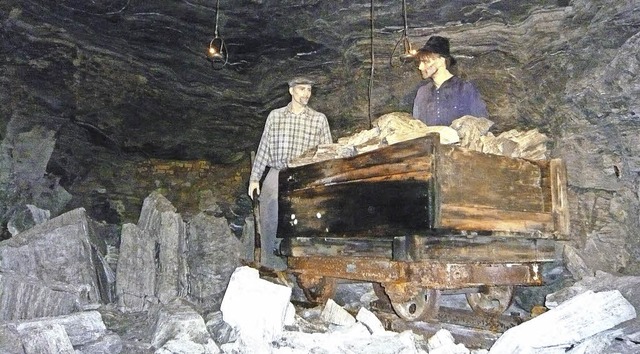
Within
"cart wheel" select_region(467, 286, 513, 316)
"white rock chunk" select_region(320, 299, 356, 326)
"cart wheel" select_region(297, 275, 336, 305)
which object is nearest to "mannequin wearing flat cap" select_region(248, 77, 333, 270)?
"cart wheel" select_region(297, 275, 336, 305)

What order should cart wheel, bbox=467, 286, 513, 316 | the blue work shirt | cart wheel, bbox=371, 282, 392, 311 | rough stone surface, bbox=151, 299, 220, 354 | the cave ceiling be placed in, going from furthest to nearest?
the cave ceiling
the blue work shirt
cart wheel, bbox=371, 282, 392, 311
cart wheel, bbox=467, 286, 513, 316
rough stone surface, bbox=151, 299, 220, 354

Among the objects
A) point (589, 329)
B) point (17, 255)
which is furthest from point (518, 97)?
point (17, 255)

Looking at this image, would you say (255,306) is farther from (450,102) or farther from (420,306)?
(450,102)

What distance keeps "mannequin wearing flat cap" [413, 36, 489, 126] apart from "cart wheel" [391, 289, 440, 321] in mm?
1801

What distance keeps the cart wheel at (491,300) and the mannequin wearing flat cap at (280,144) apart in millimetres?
2168

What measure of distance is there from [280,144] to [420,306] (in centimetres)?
248

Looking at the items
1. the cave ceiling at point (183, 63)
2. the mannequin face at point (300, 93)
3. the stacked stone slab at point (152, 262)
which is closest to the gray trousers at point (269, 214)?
the mannequin face at point (300, 93)

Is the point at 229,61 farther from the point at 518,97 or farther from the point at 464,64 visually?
the point at 518,97

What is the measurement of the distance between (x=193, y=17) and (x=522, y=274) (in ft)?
17.8

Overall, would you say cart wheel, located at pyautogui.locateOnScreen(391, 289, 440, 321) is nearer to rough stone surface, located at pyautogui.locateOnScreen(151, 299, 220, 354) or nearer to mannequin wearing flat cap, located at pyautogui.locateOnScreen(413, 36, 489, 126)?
rough stone surface, located at pyautogui.locateOnScreen(151, 299, 220, 354)

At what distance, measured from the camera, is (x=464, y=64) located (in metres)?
6.52

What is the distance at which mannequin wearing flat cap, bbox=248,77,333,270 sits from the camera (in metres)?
5.57

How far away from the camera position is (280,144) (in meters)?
5.67

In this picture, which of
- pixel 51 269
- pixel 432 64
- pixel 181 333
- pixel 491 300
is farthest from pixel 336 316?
pixel 51 269
